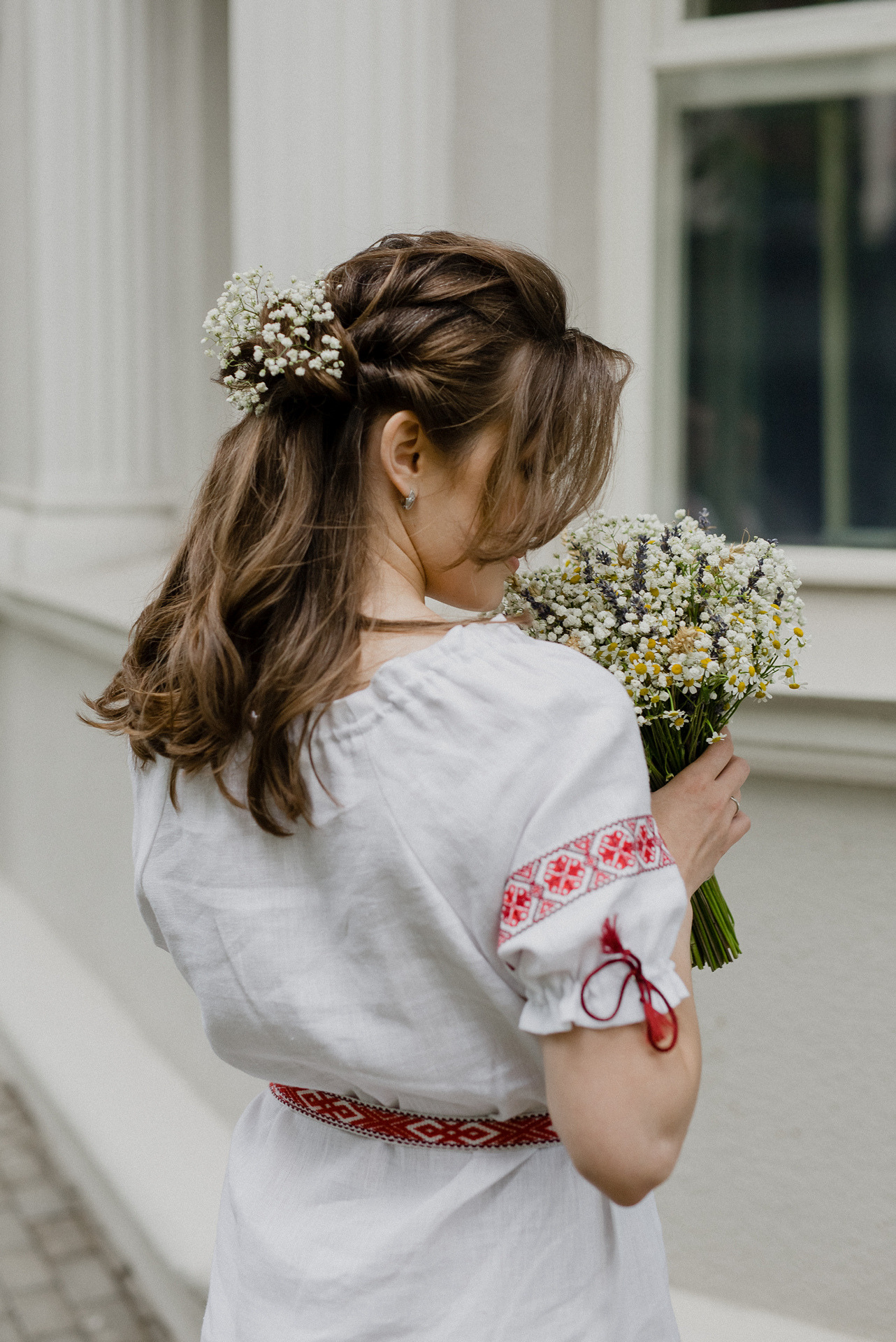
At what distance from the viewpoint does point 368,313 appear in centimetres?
109

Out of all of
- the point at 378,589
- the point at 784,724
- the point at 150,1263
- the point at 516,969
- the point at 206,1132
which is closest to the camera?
the point at 516,969

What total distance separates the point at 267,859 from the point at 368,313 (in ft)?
1.60

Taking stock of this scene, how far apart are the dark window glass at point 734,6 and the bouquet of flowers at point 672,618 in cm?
182

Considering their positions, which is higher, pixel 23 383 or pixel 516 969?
pixel 23 383

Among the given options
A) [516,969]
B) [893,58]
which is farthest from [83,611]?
[516,969]

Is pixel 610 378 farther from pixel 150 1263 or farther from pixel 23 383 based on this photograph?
pixel 23 383

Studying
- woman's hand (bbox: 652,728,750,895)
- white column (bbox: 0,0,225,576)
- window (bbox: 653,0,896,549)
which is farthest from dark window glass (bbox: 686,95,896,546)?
white column (bbox: 0,0,225,576)

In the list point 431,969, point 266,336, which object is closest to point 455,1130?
point 431,969

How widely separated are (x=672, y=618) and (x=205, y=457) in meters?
2.08

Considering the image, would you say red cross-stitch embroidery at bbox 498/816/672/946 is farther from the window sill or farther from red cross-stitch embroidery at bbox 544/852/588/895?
the window sill

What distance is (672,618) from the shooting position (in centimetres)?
117

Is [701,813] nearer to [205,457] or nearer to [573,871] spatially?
[573,871]

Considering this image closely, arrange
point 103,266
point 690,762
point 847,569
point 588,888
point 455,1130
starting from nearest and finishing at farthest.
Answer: point 588,888
point 455,1130
point 690,762
point 847,569
point 103,266

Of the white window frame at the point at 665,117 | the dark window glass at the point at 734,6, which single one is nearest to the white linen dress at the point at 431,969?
the white window frame at the point at 665,117
